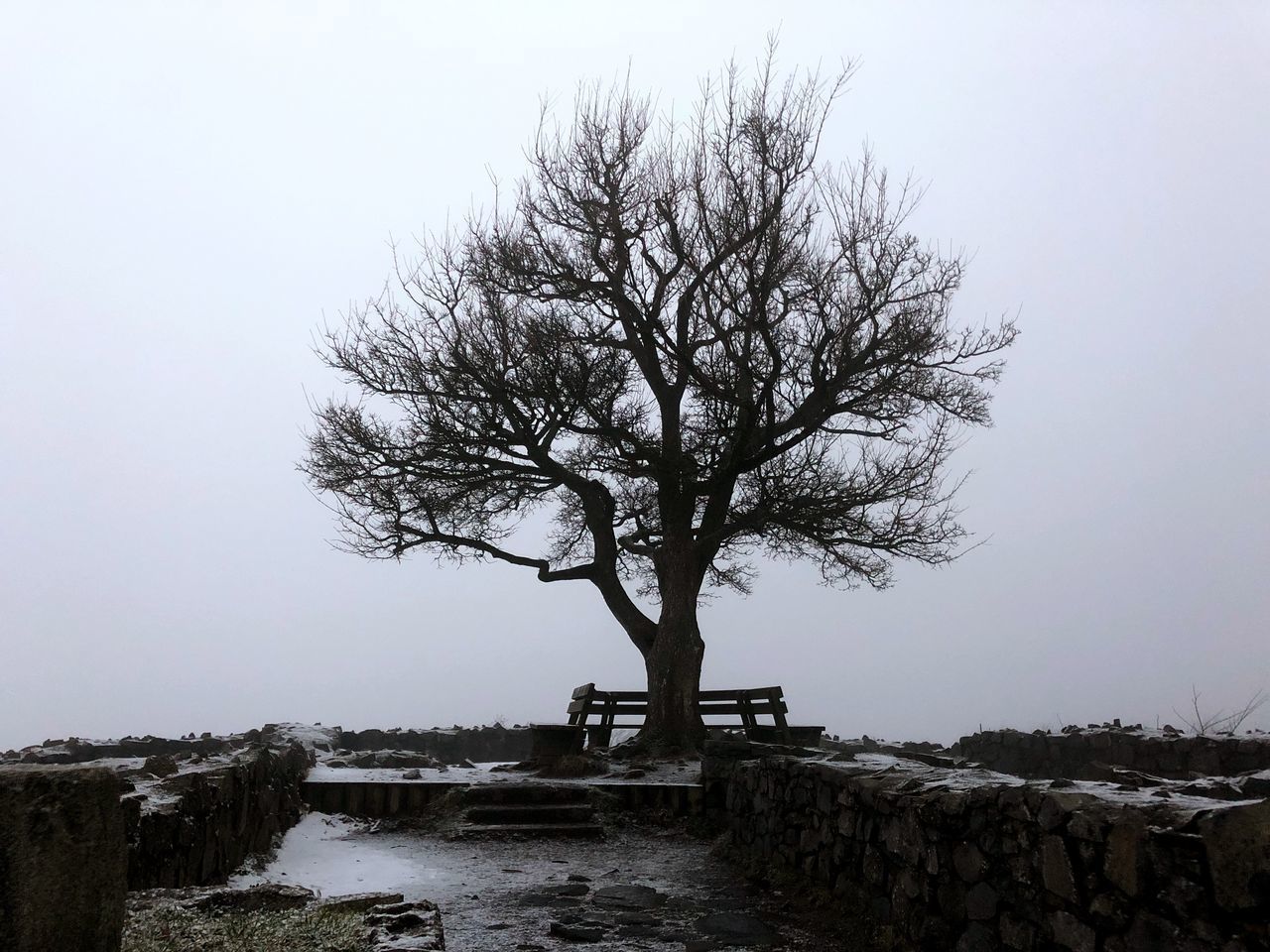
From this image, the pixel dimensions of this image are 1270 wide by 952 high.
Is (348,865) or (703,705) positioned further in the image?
(703,705)

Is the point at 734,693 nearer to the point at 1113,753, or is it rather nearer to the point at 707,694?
the point at 707,694

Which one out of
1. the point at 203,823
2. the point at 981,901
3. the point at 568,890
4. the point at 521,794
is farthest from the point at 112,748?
the point at 981,901

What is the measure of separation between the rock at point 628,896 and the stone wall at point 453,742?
1169 cm

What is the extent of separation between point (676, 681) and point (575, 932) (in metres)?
8.34

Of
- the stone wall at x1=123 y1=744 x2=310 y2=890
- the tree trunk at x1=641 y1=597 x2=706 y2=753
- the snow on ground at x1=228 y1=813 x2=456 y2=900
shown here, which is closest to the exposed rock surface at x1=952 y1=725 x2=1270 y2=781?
the tree trunk at x1=641 y1=597 x2=706 y2=753

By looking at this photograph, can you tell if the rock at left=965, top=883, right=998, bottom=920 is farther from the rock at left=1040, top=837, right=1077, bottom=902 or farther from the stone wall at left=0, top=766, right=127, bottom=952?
the stone wall at left=0, top=766, right=127, bottom=952

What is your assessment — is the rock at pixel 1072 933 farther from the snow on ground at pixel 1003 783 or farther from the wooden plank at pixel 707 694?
the wooden plank at pixel 707 694

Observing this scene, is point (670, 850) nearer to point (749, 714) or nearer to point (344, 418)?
point (749, 714)

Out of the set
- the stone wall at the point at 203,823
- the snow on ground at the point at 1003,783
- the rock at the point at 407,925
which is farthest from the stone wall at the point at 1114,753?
the stone wall at the point at 203,823

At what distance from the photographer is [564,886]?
7.08 metres

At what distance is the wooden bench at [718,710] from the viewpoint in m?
13.3

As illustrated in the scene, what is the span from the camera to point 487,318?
47.6ft

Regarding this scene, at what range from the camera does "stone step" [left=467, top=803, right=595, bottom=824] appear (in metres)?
9.82

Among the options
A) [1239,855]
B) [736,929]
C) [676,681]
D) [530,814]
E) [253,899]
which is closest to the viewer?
[1239,855]
